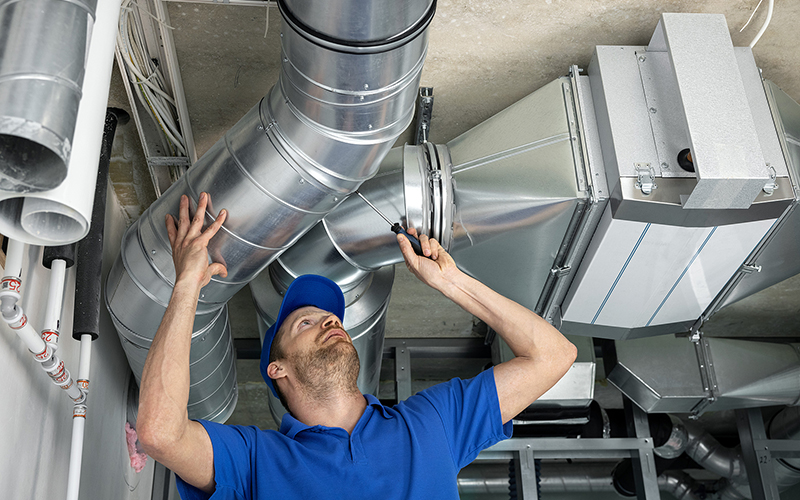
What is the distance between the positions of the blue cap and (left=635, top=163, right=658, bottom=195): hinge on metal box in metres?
0.79

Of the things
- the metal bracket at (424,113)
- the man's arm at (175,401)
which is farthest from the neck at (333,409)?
the metal bracket at (424,113)

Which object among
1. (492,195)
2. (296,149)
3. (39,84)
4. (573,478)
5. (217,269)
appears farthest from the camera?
(573,478)

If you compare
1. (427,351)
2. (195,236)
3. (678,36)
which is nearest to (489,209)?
(678,36)

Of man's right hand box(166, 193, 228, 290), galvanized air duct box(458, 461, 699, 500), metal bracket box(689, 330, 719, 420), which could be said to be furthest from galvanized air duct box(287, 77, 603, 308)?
galvanized air duct box(458, 461, 699, 500)

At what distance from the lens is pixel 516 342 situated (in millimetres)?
1497

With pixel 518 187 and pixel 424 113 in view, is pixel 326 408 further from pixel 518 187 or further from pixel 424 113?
pixel 424 113

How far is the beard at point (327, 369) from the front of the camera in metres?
1.47

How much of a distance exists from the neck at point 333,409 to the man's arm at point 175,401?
0.29 metres

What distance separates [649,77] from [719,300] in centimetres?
72

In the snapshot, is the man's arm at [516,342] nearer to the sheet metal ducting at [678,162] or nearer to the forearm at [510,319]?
the forearm at [510,319]

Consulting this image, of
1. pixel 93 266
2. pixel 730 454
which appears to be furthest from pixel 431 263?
pixel 730 454

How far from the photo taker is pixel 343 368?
4.92 ft

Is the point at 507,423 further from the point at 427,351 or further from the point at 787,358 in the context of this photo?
the point at 787,358

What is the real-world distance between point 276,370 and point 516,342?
1.84 ft
